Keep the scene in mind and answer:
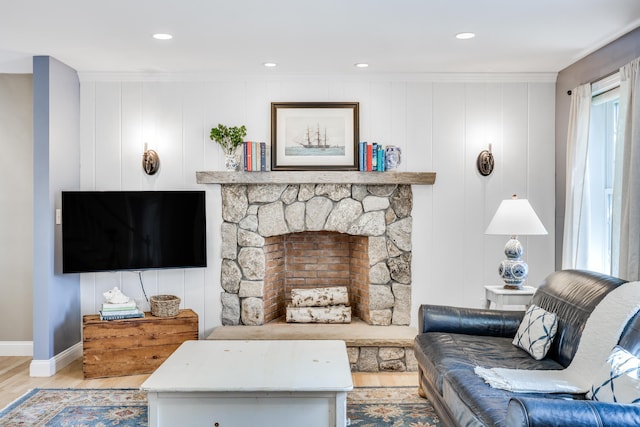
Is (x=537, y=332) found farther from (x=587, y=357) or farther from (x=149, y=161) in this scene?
(x=149, y=161)

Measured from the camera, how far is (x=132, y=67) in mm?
4699

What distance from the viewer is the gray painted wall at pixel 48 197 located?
4.34m

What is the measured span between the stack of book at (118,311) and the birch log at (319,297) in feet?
4.52

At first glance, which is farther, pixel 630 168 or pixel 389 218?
pixel 389 218

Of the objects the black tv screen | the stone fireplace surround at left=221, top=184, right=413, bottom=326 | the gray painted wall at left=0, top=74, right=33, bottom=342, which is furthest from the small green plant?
the gray painted wall at left=0, top=74, right=33, bottom=342

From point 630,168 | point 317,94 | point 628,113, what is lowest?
point 630,168

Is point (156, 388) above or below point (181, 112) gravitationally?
below

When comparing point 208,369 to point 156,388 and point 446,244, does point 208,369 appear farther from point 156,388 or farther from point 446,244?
point 446,244

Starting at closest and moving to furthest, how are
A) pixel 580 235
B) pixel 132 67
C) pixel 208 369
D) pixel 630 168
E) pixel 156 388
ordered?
pixel 156 388 < pixel 208 369 < pixel 630 168 < pixel 580 235 < pixel 132 67

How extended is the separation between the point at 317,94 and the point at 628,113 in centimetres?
242

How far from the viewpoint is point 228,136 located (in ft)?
15.7

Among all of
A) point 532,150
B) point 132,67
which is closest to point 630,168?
point 532,150

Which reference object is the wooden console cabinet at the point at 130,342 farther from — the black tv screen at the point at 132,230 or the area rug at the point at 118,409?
the black tv screen at the point at 132,230

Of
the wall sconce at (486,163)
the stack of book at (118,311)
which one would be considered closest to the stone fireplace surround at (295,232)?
the wall sconce at (486,163)
